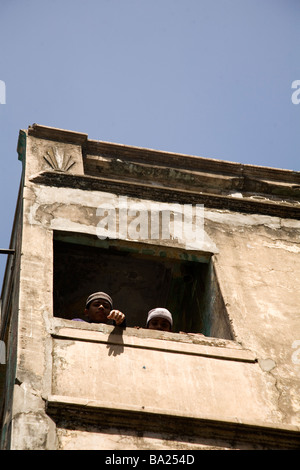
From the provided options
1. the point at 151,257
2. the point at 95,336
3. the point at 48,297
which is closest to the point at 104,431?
the point at 95,336

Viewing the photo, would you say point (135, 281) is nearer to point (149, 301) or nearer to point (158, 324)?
point (149, 301)

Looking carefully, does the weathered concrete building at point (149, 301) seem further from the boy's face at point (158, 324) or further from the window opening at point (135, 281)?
the boy's face at point (158, 324)

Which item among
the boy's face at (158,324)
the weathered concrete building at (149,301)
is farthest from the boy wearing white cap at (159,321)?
the weathered concrete building at (149,301)

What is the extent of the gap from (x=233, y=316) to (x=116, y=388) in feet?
5.57

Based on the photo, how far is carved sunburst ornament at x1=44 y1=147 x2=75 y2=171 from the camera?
10.0 metres

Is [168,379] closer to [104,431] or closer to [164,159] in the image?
[104,431]

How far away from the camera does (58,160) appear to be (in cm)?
1012

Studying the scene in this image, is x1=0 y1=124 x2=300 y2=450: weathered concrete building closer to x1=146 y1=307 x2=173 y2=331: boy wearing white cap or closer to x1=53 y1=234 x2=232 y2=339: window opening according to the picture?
x1=53 y1=234 x2=232 y2=339: window opening

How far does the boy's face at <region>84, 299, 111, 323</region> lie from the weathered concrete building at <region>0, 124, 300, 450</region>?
25.4 inches

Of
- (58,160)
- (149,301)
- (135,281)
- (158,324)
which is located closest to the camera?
(158,324)

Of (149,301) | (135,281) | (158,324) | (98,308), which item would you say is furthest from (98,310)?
(149,301)

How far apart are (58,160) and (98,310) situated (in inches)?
88.5

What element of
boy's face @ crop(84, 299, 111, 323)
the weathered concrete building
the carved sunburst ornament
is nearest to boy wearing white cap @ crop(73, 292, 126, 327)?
boy's face @ crop(84, 299, 111, 323)

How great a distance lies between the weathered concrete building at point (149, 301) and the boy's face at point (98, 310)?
25.4 inches
